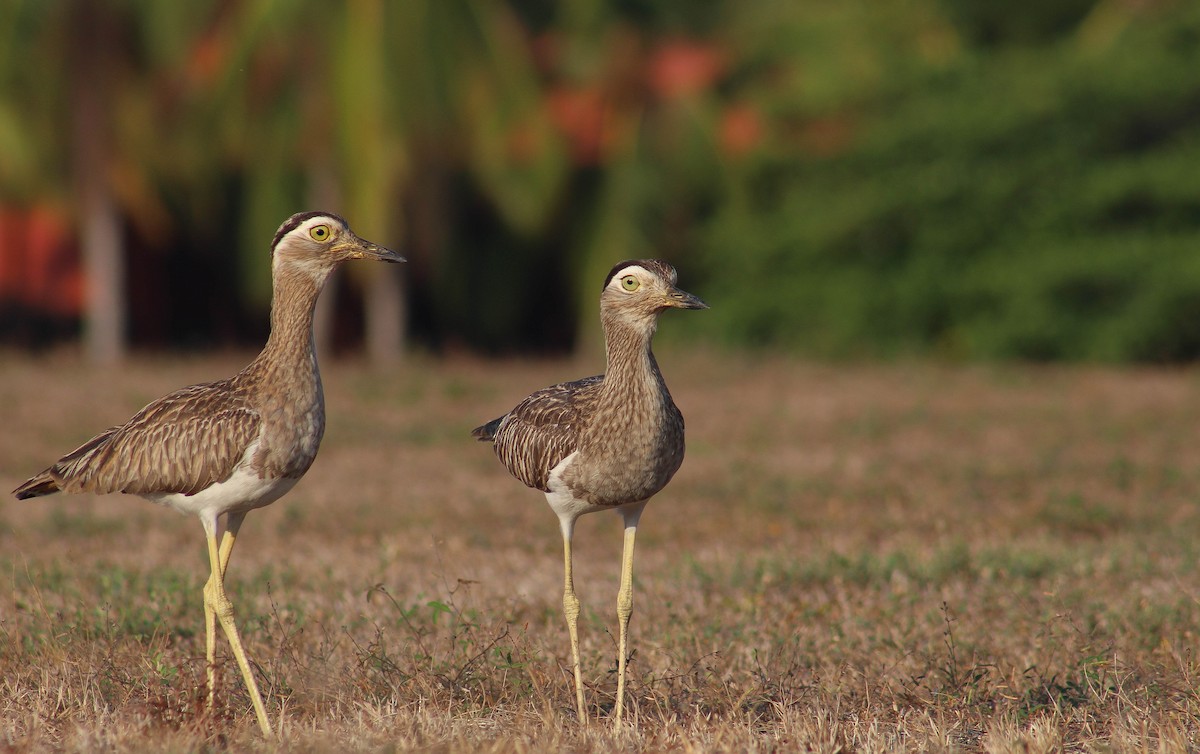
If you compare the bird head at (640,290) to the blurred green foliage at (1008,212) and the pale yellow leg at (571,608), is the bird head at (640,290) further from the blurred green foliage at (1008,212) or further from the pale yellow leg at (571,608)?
the blurred green foliage at (1008,212)

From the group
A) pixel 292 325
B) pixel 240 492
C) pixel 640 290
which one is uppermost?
pixel 640 290

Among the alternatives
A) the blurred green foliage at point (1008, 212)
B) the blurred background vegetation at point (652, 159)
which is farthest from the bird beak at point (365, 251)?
the blurred green foliage at point (1008, 212)

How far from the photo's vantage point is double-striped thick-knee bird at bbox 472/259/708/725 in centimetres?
530

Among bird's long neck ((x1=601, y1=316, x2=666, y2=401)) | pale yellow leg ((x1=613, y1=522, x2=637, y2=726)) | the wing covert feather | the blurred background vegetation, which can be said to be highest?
the blurred background vegetation

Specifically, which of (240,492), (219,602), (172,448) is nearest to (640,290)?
(240,492)

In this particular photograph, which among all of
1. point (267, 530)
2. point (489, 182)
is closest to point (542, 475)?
point (267, 530)

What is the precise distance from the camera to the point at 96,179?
21297 millimetres

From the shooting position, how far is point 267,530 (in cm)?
994

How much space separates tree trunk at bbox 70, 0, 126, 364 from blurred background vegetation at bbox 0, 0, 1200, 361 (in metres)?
0.04

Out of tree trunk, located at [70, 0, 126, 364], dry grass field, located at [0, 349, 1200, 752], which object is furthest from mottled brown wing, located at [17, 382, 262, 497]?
tree trunk, located at [70, 0, 126, 364]

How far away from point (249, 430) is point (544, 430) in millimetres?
1118

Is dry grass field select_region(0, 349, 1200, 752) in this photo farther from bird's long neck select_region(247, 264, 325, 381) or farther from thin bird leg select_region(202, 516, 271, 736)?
bird's long neck select_region(247, 264, 325, 381)

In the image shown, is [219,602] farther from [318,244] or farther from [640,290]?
[640,290]

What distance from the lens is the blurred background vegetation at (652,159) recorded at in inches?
804
